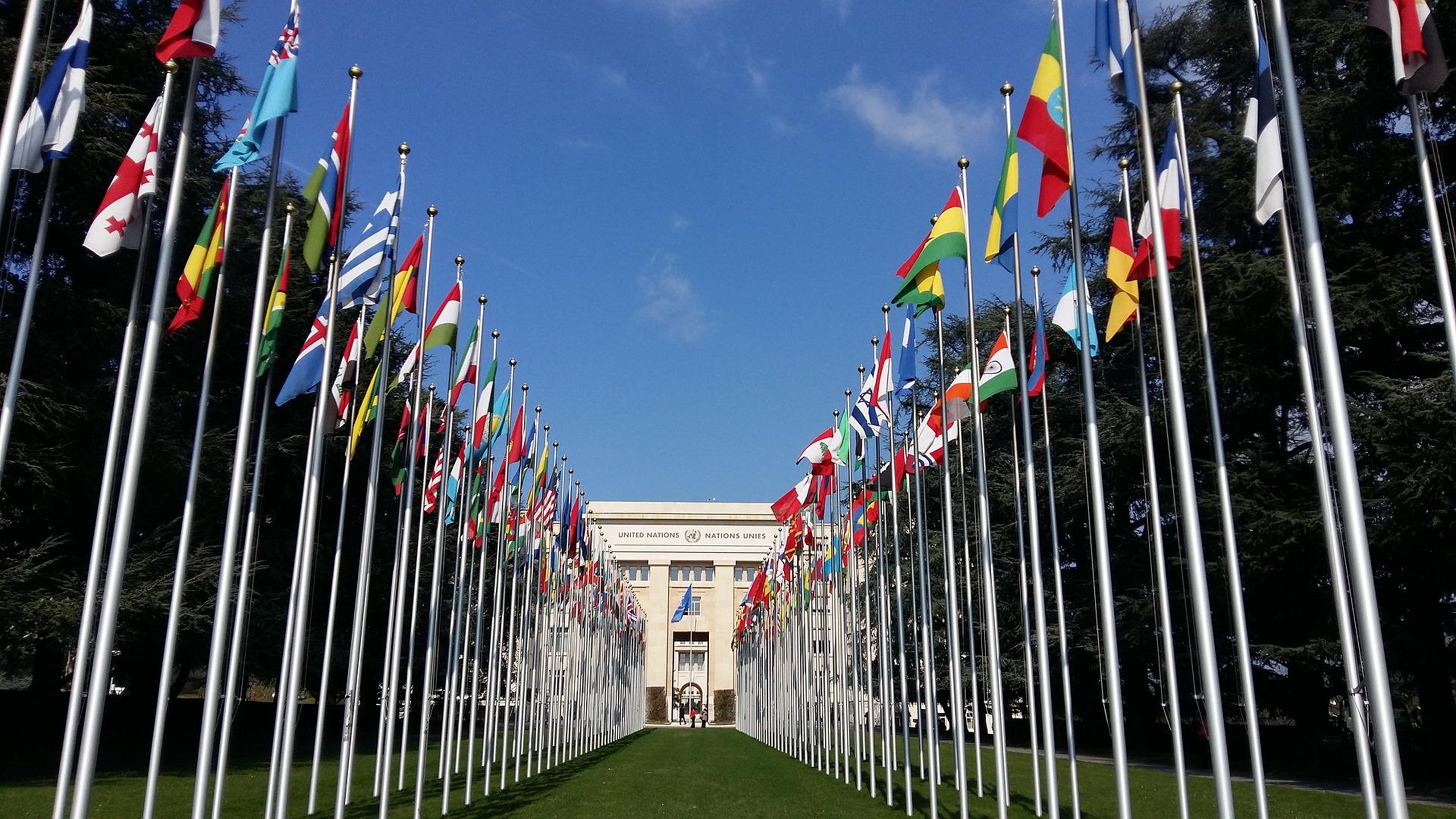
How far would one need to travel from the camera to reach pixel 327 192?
474 inches

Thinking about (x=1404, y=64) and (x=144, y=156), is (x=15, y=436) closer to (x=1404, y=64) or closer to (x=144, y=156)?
(x=144, y=156)

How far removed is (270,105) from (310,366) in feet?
12.1

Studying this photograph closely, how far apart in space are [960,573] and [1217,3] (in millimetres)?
19432

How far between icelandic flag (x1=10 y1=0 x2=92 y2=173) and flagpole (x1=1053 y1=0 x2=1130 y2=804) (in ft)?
28.9

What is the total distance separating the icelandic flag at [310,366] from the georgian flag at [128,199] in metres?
3.27

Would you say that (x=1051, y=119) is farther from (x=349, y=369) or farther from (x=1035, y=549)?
(x=349, y=369)

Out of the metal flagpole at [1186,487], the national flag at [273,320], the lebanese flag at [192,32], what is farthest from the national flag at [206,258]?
the metal flagpole at [1186,487]

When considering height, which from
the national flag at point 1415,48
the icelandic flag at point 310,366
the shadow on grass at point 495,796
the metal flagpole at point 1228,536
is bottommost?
the shadow on grass at point 495,796

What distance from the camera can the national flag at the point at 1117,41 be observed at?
31.9 feet

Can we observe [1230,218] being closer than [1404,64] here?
No

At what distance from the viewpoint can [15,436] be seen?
2109cm

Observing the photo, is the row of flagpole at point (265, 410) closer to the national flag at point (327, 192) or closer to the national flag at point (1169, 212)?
the national flag at point (327, 192)

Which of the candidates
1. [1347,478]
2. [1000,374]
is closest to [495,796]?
[1000,374]

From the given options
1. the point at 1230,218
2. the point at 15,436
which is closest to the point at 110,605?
the point at 15,436
